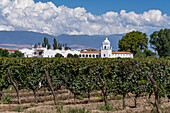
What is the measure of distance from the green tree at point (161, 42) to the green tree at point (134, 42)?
2.68 meters

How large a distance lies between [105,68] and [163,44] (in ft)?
205

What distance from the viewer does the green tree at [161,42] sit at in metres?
71.7

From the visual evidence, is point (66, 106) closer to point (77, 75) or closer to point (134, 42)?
point (77, 75)

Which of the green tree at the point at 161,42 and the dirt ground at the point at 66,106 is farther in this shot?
the green tree at the point at 161,42

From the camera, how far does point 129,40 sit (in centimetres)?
7462

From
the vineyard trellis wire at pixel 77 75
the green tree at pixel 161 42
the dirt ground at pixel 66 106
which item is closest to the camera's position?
the dirt ground at pixel 66 106

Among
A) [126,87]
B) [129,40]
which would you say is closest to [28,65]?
[126,87]

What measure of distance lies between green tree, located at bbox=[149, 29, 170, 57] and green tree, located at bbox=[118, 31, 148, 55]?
8.78ft

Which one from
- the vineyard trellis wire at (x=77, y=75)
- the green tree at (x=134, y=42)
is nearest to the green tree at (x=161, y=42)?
the green tree at (x=134, y=42)

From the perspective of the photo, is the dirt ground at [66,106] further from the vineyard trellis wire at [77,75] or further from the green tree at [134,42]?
the green tree at [134,42]

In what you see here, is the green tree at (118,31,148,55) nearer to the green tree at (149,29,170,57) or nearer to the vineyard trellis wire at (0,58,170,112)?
the green tree at (149,29,170,57)

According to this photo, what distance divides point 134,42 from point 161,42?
878cm

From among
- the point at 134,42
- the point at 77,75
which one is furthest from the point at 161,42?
the point at 77,75

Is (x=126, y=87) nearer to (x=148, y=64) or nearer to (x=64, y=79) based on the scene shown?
(x=64, y=79)
